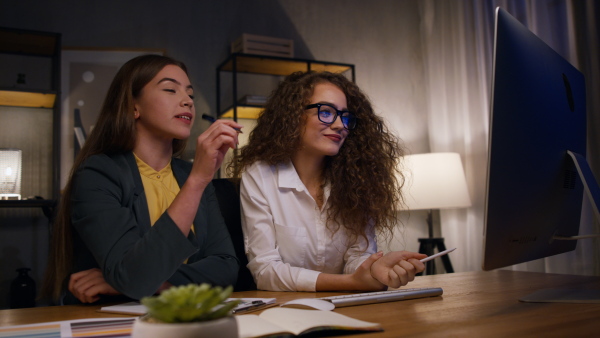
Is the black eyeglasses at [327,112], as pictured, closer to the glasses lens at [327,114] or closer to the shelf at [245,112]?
the glasses lens at [327,114]

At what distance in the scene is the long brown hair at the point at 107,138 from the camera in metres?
1.32

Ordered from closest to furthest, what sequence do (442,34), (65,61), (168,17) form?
(65,61)
(168,17)
(442,34)

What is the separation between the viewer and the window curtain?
2455mm

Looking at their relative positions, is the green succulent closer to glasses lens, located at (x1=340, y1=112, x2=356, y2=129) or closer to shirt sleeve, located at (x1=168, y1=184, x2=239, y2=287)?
shirt sleeve, located at (x1=168, y1=184, x2=239, y2=287)

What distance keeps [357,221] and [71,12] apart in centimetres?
240

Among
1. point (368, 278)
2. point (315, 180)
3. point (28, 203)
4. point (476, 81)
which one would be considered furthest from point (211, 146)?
point (476, 81)

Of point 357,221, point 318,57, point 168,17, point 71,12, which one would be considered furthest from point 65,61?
point 357,221

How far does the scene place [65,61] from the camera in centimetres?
307

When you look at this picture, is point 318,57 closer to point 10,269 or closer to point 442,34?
point 442,34

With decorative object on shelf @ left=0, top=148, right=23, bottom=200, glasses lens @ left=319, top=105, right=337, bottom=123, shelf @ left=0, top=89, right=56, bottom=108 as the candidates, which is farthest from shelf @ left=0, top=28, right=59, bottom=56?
glasses lens @ left=319, top=105, right=337, bottom=123

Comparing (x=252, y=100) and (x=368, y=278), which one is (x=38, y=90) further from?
(x=368, y=278)

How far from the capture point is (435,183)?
287 centimetres

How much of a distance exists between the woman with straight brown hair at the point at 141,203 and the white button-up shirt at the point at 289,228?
10 cm

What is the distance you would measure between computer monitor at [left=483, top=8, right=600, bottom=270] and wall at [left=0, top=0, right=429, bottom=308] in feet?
7.52
